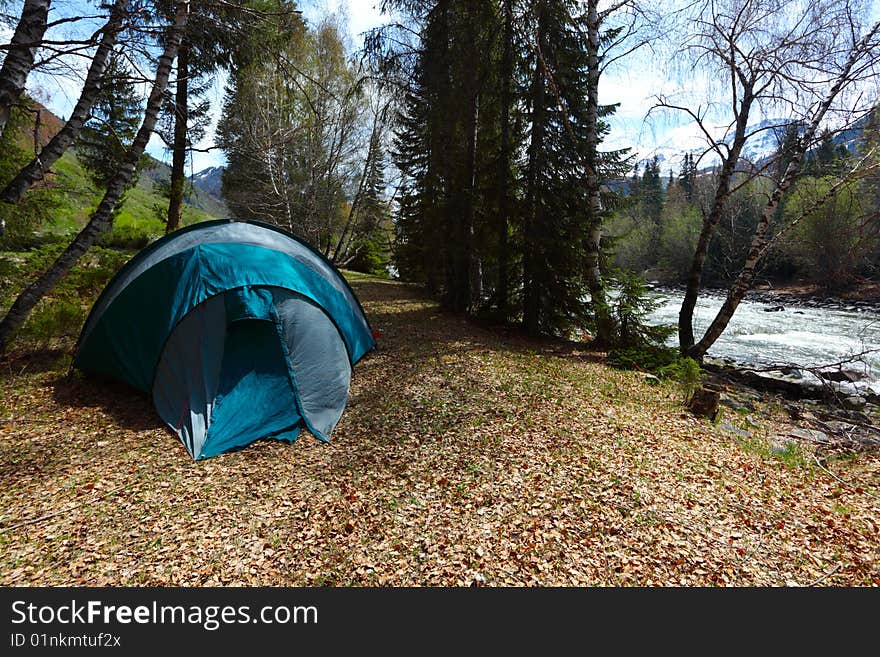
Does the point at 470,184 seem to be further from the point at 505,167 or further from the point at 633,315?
the point at 633,315

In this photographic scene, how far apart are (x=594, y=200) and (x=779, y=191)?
339 centimetres

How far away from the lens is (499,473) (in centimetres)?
370

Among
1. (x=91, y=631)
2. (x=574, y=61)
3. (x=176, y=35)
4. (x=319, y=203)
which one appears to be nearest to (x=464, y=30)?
(x=574, y=61)

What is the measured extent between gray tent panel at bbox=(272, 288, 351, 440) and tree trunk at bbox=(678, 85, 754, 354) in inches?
300

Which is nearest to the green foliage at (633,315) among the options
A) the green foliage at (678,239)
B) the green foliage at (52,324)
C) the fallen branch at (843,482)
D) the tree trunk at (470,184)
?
the tree trunk at (470,184)

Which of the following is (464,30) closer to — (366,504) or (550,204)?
(550,204)

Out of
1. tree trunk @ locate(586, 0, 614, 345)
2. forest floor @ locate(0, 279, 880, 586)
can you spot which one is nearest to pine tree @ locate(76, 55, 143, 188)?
forest floor @ locate(0, 279, 880, 586)

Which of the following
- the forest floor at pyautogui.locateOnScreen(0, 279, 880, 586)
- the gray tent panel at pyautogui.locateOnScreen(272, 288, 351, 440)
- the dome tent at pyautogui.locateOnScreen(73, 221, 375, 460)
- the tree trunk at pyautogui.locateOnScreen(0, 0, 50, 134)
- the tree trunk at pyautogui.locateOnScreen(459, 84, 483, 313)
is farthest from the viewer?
the tree trunk at pyautogui.locateOnScreen(459, 84, 483, 313)

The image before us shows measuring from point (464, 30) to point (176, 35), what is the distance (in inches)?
245

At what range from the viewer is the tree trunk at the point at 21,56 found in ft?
13.0

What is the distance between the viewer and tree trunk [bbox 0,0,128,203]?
457 centimetres

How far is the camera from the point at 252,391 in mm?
4289

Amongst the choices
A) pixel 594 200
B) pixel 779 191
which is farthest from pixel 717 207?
pixel 594 200

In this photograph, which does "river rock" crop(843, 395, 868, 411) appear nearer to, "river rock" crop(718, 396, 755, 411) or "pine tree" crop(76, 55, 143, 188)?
"river rock" crop(718, 396, 755, 411)
